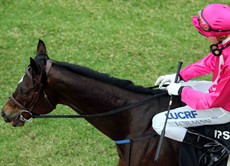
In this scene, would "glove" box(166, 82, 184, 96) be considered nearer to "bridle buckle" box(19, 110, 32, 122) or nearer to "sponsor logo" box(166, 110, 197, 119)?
"sponsor logo" box(166, 110, 197, 119)

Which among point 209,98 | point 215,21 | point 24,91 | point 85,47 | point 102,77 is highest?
point 215,21

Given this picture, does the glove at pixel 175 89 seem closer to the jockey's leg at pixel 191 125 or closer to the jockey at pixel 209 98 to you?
the jockey at pixel 209 98

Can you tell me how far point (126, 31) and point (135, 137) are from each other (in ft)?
19.9

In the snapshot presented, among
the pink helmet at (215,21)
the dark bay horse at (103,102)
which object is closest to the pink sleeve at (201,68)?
the dark bay horse at (103,102)

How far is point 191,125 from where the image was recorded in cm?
513

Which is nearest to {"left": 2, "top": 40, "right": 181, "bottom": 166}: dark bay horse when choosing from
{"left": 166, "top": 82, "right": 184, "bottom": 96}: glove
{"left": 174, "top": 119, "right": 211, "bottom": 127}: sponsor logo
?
{"left": 174, "top": 119, "right": 211, "bottom": 127}: sponsor logo

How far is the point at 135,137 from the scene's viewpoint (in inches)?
207

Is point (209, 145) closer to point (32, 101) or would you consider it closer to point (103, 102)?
point (103, 102)

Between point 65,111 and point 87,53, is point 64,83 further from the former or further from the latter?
point 87,53

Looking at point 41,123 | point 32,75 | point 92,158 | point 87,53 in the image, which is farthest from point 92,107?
point 87,53

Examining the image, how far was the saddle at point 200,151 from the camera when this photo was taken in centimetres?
506

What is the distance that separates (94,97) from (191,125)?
1083 millimetres

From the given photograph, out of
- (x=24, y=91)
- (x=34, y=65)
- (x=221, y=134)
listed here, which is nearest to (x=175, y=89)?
(x=221, y=134)

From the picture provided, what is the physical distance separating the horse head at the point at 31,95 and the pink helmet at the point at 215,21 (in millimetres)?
1700
